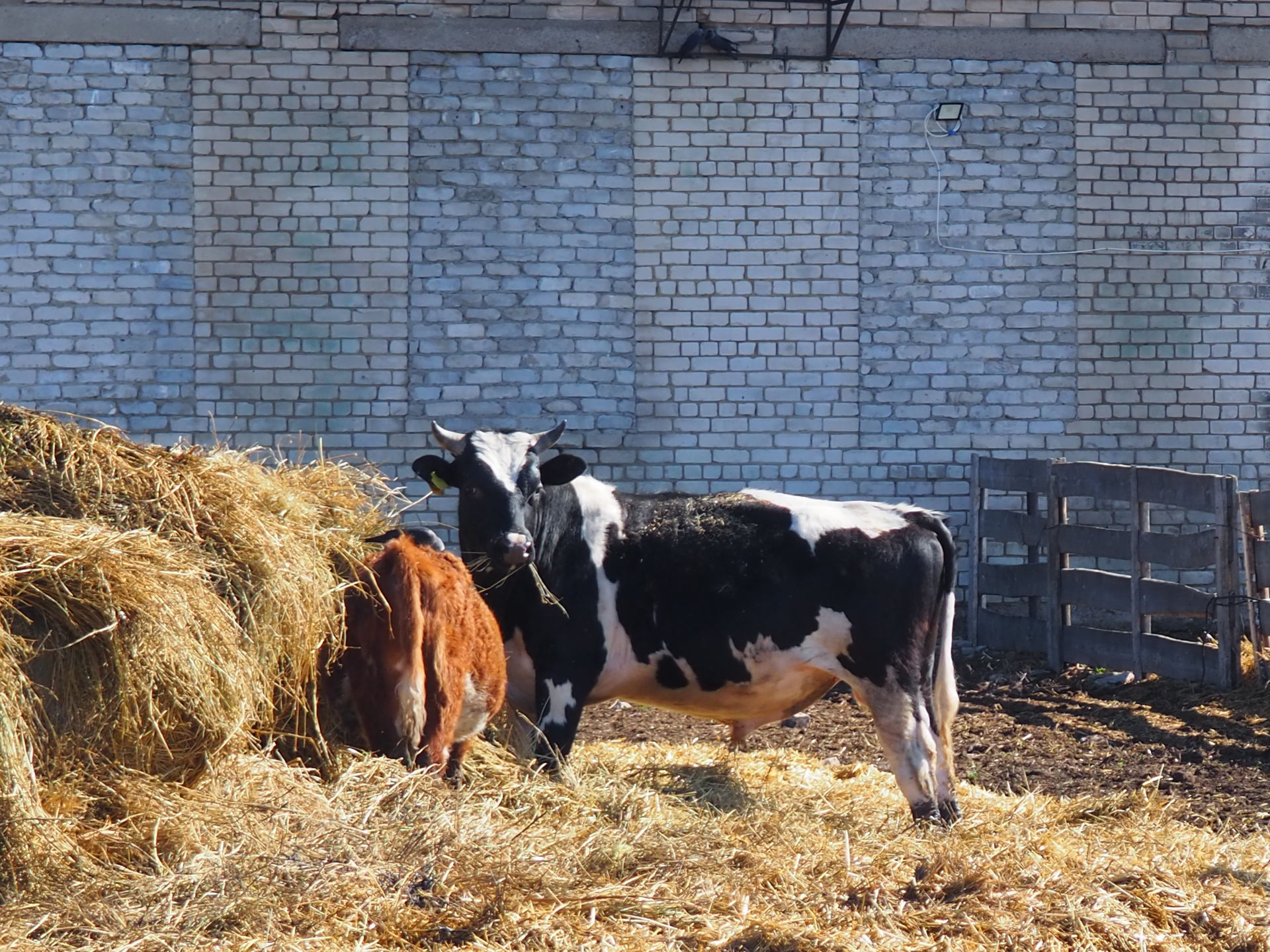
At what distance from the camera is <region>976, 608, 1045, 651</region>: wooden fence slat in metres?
10.1

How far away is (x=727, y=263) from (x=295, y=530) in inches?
289

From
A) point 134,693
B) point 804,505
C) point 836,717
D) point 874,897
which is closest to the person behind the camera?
point 134,693

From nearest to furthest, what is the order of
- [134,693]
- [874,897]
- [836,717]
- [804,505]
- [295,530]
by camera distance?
[134,693]
[874,897]
[295,530]
[804,505]
[836,717]

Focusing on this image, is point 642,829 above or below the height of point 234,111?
below

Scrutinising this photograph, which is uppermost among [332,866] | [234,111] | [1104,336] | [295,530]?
[234,111]

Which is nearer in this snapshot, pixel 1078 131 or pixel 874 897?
pixel 874 897

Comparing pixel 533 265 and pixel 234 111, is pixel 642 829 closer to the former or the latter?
pixel 533 265

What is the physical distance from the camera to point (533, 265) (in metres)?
11.2

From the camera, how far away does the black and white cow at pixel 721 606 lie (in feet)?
18.5

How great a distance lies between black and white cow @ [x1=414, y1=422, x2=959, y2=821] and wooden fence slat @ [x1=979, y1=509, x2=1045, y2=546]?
176 inches

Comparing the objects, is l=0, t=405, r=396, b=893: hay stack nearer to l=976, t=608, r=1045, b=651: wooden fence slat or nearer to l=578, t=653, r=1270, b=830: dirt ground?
l=578, t=653, r=1270, b=830: dirt ground

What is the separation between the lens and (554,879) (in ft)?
12.9

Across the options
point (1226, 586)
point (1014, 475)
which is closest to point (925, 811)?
point (1226, 586)

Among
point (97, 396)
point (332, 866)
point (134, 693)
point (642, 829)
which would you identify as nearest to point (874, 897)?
point (642, 829)
